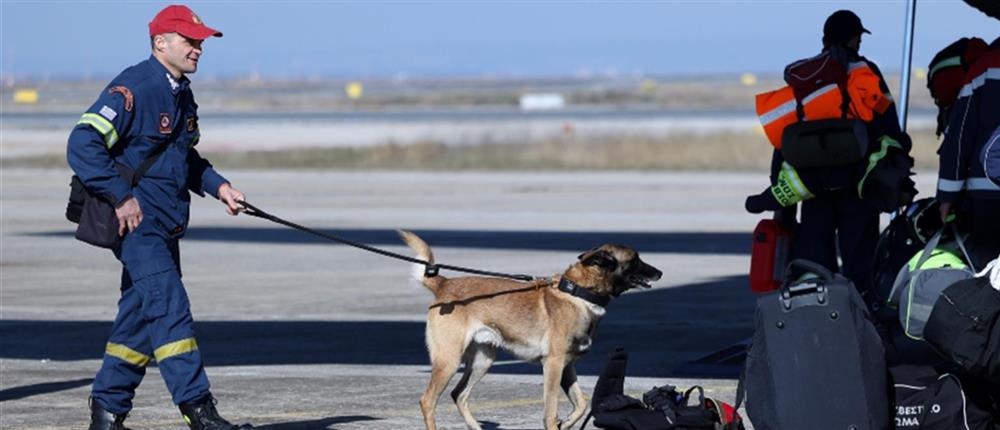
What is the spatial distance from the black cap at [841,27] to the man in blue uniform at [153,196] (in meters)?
3.78

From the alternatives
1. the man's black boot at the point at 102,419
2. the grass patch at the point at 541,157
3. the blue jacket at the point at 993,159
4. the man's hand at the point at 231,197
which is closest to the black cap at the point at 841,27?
the blue jacket at the point at 993,159

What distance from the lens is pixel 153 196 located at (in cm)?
Answer: 816

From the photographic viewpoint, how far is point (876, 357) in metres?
7.01

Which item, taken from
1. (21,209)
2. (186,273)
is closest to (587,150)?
(21,209)

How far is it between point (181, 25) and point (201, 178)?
84 centimetres

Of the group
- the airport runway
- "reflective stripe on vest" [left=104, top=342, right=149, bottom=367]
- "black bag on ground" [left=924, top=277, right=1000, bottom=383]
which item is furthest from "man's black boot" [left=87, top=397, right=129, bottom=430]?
"black bag on ground" [left=924, top=277, right=1000, bottom=383]

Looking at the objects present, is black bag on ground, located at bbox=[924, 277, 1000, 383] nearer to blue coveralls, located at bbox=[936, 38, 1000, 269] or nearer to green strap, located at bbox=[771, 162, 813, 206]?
blue coveralls, located at bbox=[936, 38, 1000, 269]

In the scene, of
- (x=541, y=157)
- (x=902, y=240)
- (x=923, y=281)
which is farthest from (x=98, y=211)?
(x=541, y=157)

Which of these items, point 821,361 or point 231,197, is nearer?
point 821,361

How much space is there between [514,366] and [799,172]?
2.48 meters

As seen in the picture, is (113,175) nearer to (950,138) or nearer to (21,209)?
(950,138)

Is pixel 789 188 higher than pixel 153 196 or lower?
lower

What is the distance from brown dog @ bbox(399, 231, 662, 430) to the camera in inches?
343

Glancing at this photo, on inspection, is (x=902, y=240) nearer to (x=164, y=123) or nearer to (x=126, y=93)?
(x=164, y=123)
